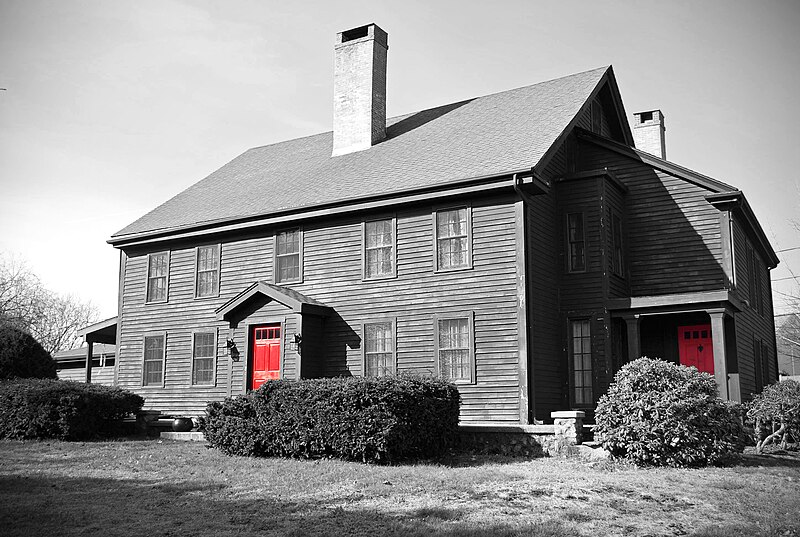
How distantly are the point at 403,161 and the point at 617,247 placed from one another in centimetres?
563

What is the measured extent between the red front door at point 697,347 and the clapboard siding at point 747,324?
2.12ft

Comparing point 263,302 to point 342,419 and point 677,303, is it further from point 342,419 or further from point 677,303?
point 677,303

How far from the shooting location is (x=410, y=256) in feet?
56.5

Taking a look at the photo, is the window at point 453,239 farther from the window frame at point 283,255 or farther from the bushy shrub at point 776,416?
the bushy shrub at point 776,416

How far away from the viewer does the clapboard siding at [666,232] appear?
17625mm

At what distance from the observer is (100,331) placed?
23016 mm

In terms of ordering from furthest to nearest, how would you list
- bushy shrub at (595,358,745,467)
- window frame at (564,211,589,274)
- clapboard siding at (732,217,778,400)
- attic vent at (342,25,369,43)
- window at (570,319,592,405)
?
attic vent at (342,25,369,43)
clapboard siding at (732,217,778,400)
window frame at (564,211,589,274)
window at (570,319,592,405)
bushy shrub at (595,358,745,467)

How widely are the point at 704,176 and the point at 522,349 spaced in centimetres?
640

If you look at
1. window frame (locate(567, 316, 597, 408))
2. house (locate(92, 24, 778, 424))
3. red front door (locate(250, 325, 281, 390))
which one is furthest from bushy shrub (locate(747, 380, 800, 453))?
red front door (locate(250, 325, 281, 390))

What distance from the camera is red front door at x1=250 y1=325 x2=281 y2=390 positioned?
18.1m

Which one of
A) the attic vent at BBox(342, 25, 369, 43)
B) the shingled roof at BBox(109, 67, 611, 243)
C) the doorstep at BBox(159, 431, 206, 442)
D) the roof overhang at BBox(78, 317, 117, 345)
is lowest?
the doorstep at BBox(159, 431, 206, 442)

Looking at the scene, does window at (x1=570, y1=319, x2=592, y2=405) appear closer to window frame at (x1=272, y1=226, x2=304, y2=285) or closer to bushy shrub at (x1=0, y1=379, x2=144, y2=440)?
window frame at (x1=272, y1=226, x2=304, y2=285)

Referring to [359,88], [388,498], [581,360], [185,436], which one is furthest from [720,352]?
[359,88]

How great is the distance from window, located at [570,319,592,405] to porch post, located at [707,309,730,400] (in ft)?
8.57
